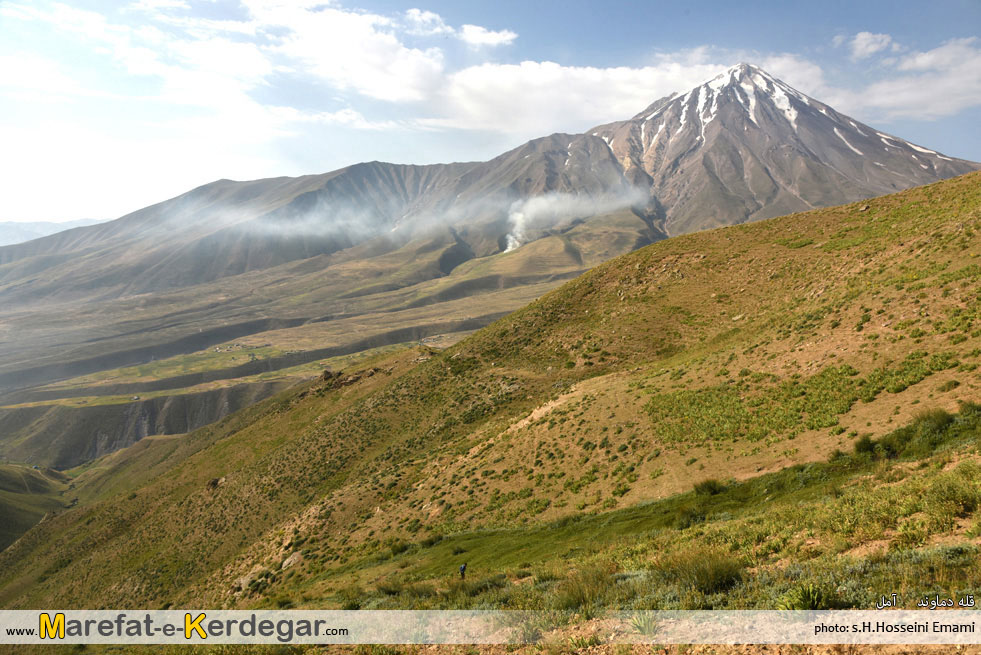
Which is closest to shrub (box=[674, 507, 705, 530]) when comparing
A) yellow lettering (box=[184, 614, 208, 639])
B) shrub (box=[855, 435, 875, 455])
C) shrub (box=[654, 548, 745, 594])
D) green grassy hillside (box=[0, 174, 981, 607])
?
green grassy hillside (box=[0, 174, 981, 607])

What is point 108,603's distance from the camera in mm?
39344

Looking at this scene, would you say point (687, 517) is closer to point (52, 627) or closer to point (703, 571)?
point (703, 571)

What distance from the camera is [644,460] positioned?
914 inches

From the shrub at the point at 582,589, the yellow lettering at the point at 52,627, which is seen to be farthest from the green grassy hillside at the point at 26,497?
the shrub at the point at 582,589

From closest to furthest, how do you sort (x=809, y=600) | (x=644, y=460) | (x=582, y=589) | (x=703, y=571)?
(x=809, y=600) → (x=703, y=571) → (x=582, y=589) → (x=644, y=460)

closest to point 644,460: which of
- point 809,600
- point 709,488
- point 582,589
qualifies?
point 709,488

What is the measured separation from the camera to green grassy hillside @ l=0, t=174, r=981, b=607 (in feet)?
35.0

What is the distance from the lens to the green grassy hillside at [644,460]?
35.0 feet

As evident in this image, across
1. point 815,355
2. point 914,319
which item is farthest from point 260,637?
point 914,319

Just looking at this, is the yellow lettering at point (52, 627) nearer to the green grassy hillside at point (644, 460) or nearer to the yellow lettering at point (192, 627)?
the green grassy hillside at point (644, 460)

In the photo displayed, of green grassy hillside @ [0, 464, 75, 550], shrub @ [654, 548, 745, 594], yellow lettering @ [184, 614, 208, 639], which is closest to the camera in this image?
shrub @ [654, 548, 745, 594]

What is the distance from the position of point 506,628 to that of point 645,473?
14658mm

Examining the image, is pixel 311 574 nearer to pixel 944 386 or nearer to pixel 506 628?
pixel 506 628

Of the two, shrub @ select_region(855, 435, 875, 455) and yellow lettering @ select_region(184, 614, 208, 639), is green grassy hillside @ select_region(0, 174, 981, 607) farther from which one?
yellow lettering @ select_region(184, 614, 208, 639)
